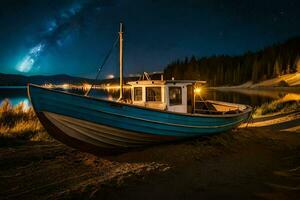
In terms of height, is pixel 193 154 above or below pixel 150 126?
below

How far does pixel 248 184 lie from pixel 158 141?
12.6 feet

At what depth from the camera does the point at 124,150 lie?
1004 cm

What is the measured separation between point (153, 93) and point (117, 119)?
306 centimetres

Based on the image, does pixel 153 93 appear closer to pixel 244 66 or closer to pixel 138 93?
pixel 138 93

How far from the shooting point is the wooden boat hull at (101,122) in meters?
8.40

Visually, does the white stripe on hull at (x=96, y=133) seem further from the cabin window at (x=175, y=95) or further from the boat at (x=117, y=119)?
the cabin window at (x=175, y=95)

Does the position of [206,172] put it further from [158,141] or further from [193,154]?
[158,141]

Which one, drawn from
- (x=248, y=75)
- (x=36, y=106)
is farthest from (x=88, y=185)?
(x=248, y=75)

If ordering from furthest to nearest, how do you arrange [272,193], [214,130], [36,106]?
[214,130] < [36,106] < [272,193]

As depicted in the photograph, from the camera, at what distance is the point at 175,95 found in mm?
12055

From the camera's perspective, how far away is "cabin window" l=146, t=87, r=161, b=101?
1168 centimetres

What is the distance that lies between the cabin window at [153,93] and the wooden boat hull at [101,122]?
1728 millimetres

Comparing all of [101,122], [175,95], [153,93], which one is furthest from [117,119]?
[175,95]

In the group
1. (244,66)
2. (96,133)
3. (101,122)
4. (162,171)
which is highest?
(244,66)
